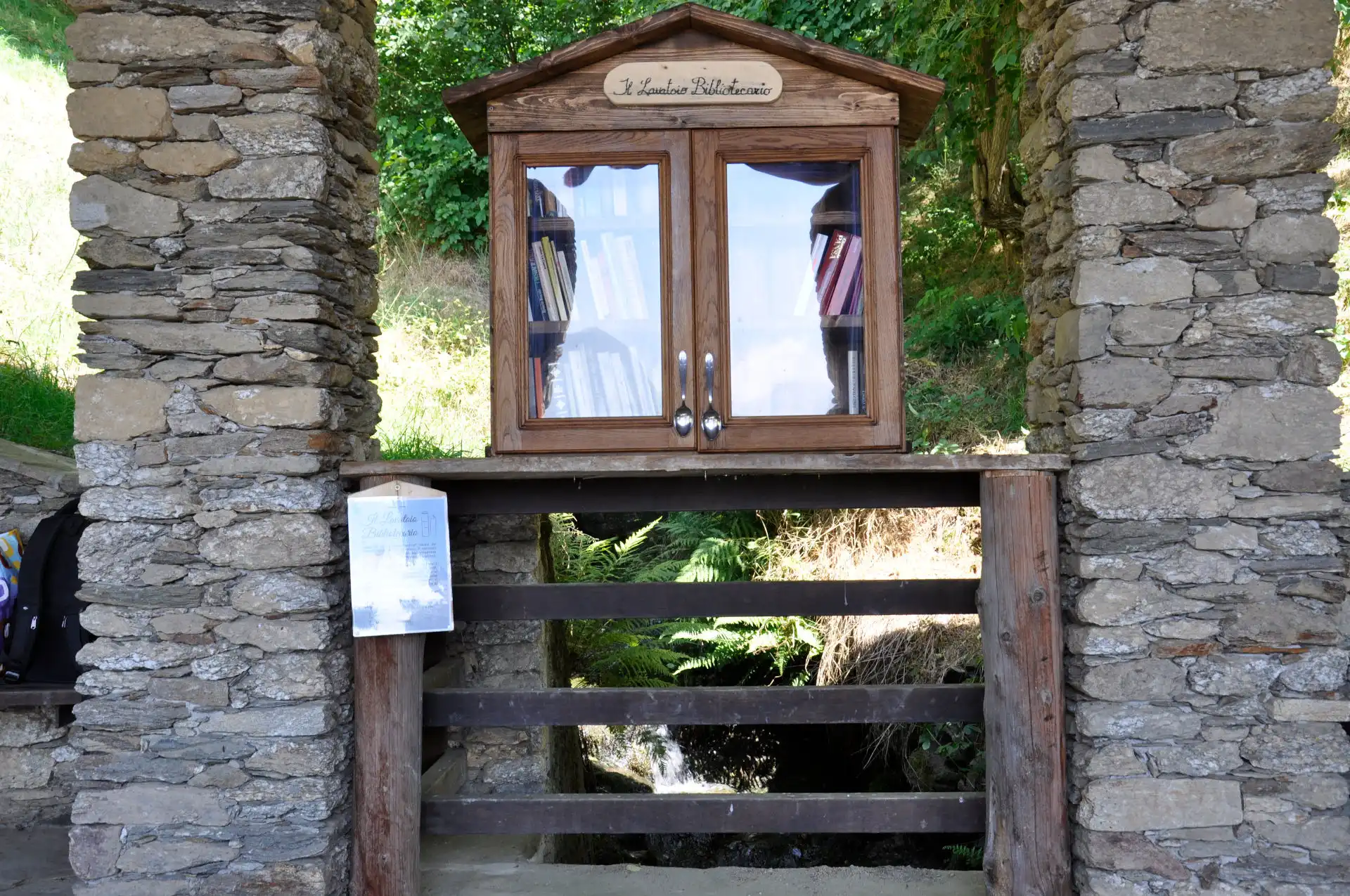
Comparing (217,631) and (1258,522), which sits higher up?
(1258,522)

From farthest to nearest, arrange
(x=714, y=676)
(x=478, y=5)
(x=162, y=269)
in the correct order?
(x=478, y=5), (x=714, y=676), (x=162, y=269)

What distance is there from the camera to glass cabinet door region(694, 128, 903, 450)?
3250 mm

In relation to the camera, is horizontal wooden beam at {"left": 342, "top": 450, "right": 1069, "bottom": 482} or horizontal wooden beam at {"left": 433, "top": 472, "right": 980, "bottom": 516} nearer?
horizontal wooden beam at {"left": 342, "top": 450, "right": 1069, "bottom": 482}

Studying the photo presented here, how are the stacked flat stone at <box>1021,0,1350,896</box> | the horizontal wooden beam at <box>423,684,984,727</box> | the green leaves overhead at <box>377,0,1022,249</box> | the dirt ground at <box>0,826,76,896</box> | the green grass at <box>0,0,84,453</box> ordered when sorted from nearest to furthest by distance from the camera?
the stacked flat stone at <box>1021,0,1350,896</box>
the horizontal wooden beam at <box>423,684,984,727</box>
the dirt ground at <box>0,826,76,896</box>
the green grass at <box>0,0,84,453</box>
the green leaves overhead at <box>377,0,1022,249</box>

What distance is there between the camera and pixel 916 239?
9180 mm

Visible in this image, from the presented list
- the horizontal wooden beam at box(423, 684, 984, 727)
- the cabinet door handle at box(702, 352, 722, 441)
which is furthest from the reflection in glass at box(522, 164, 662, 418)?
the horizontal wooden beam at box(423, 684, 984, 727)

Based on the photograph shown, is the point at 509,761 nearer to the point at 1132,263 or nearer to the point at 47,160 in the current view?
the point at 1132,263

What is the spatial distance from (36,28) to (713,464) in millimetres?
15978

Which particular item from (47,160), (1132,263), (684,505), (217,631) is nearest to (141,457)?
(217,631)

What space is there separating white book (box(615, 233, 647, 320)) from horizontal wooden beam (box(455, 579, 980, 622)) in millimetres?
934

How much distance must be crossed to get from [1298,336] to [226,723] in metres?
3.50

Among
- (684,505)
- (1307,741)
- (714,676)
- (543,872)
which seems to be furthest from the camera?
(714,676)

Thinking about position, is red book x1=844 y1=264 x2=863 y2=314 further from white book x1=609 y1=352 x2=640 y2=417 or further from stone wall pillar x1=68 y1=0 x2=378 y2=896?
stone wall pillar x1=68 y1=0 x2=378 y2=896

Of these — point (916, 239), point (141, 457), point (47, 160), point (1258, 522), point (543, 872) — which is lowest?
point (543, 872)
